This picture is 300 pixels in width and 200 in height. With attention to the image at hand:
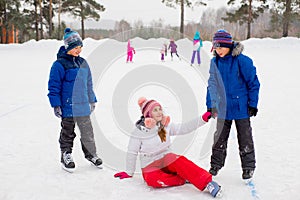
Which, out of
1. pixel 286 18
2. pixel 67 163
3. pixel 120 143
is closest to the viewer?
pixel 67 163

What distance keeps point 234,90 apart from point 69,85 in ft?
4.35

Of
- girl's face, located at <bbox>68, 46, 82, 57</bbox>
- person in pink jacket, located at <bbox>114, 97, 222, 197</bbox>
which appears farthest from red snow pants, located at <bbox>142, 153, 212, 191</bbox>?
girl's face, located at <bbox>68, 46, 82, 57</bbox>

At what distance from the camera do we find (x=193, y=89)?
272 inches

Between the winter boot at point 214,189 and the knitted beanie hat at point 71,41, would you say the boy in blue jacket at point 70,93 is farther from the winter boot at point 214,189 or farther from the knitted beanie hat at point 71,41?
the winter boot at point 214,189

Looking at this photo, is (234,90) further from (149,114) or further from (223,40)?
(149,114)

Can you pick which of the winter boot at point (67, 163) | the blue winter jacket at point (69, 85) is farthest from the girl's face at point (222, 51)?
the winter boot at point (67, 163)

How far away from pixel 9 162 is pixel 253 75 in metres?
2.30

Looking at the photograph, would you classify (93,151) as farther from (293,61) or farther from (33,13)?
(33,13)

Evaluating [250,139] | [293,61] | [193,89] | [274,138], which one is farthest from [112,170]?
[293,61]

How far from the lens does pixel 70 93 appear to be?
9.30ft

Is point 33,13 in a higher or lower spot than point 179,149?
higher

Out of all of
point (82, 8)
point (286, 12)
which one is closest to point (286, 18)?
point (286, 12)

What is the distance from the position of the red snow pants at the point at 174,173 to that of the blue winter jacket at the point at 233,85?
0.48 m

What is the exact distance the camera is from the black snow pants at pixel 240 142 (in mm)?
2662
